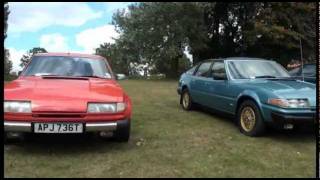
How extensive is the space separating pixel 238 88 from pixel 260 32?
23.8 metres

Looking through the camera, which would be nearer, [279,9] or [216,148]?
[216,148]

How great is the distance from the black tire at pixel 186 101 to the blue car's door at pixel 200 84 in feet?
0.80

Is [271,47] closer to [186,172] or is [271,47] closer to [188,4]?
[188,4]

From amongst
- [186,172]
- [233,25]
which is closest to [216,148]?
[186,172]

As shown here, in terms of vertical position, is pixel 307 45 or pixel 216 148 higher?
pixel 307 45

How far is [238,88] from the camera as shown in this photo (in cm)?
796

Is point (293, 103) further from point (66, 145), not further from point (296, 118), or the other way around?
point (66, 145)

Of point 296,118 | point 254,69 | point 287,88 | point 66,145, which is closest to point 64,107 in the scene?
point 66,145

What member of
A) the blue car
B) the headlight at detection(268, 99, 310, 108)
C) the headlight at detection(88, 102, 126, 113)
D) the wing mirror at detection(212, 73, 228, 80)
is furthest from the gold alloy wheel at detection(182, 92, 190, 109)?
the headlight at detection(88, 102, 126, 113)

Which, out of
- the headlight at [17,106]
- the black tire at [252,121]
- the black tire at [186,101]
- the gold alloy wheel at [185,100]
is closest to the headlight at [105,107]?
the headlight at [17,106]

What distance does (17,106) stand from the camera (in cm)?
554

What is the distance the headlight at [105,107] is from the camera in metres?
5.71

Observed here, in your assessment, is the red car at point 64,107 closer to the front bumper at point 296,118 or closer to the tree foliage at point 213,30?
the front bumper at point 296,118

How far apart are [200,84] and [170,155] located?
392cm
